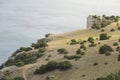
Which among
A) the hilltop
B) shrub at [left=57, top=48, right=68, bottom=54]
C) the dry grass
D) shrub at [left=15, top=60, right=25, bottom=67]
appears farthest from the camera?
shrub at [left=57, top=48, right=68, bottom=54]

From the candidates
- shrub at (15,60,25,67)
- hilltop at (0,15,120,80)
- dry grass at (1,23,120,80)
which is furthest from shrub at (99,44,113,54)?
shrub at (15,60,25,67)

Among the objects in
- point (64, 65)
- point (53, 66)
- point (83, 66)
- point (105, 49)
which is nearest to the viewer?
point (83, 66)

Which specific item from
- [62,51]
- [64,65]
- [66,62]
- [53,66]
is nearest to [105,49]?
[66,62]

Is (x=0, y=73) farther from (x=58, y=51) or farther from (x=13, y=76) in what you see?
(x=58, y=51)

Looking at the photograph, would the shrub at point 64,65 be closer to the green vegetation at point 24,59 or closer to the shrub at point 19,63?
the shrub at point 19,63

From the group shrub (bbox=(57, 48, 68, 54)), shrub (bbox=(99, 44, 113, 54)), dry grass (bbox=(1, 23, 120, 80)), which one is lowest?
dry grass (bbox=(1, 23, 120, 80))

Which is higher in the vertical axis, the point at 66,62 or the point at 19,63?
the point at 66,62

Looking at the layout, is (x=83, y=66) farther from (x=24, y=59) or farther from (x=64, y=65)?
(x=24, y=59)

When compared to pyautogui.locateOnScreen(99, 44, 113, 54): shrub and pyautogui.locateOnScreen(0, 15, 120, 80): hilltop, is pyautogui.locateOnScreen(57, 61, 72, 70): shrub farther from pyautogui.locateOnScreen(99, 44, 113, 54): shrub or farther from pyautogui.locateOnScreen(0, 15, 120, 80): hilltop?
pyautogui.locateOnScreen(99, 44, 113, 54): shrub

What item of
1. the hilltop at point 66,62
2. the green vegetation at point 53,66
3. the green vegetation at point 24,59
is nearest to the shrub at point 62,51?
the hilltop at point 66,62

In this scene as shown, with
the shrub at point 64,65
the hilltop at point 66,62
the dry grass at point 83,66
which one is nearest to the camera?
the dry grass at point 83,66
